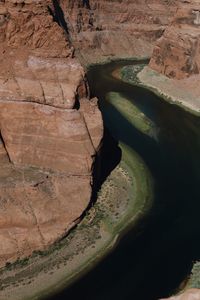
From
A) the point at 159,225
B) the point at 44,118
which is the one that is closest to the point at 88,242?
the point at 159,225

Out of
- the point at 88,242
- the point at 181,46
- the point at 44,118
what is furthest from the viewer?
the point at 181,46

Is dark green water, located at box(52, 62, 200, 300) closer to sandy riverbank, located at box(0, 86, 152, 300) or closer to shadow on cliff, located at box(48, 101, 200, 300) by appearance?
shadow on cliff, located at box(48, 101, 200, 300)

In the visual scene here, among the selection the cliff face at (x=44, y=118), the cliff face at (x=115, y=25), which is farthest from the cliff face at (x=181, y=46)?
the cliff face at (x=44, y=118)

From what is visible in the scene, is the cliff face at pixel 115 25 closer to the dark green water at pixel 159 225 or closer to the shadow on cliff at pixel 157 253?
the dark green water at pixel 159 225

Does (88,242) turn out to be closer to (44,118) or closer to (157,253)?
(157,253)

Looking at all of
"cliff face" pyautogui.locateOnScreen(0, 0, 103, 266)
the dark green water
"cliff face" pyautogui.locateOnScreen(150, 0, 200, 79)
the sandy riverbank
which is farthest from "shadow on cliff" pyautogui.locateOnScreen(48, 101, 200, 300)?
"cliff face" pyautogui.locateOnScreen(150, 0, 200, 79)
